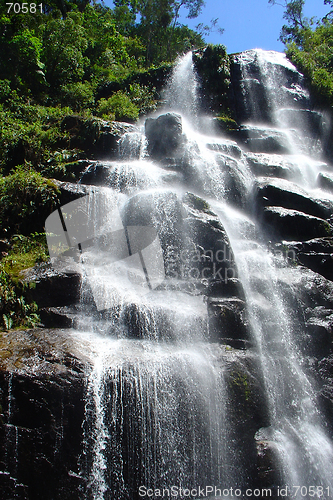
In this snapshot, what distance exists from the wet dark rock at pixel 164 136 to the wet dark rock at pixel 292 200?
358 cm

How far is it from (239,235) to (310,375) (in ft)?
14.1

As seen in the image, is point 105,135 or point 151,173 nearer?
point 151,173

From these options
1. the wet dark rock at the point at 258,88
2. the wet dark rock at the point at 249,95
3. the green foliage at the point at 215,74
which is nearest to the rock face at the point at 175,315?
the wet dark rock at the point at 249,95

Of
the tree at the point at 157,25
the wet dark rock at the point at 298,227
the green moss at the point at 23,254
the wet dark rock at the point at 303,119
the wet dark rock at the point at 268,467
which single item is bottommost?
the wet dark rock at the point at 268,467

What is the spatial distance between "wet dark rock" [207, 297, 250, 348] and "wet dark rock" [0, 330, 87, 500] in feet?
9.15

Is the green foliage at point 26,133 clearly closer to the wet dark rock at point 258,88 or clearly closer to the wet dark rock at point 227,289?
the wet dark rock at point 227,289

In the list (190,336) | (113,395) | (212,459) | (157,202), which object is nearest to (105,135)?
(157,202)

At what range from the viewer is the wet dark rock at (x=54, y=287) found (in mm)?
6641

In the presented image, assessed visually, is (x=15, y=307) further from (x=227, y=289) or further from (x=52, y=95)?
(x=52, y=95)

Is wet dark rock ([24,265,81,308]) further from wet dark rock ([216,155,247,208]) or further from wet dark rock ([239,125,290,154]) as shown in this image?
wet dark rock ([239,125,290,154])

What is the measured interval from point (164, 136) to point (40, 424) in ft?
33.8

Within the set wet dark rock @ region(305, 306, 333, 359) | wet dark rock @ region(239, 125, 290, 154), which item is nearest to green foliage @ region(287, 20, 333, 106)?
wet dark rock @ region(239, 125, 290, 154)

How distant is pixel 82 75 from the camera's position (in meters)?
20.4

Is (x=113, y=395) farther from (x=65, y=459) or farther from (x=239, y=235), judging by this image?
(x=239, y=235)
